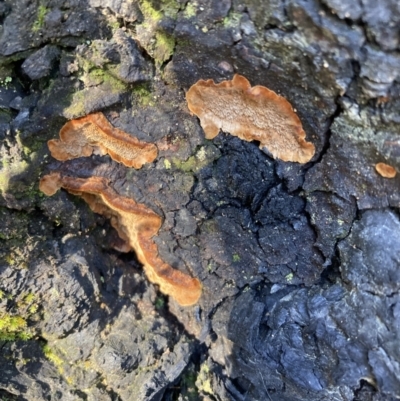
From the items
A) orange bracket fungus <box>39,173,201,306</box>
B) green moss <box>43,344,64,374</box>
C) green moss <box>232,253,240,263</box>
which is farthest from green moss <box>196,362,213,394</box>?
green moss <box>43,344,64,374</box>

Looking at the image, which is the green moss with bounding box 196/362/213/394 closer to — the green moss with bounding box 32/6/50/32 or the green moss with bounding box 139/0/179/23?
the green moss with bounding box 139/0/179/23

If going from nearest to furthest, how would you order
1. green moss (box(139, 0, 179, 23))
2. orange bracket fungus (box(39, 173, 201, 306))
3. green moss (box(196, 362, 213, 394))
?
green moss (box(139, 0, 179, 23)), orange bracket fungus (box(39, 173, 201, 306)), green moss (box(196, 362, 213, 394))

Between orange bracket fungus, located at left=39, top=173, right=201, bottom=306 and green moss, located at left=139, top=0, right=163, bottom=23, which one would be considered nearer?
green moss, located at left=139, top=0, right=163, bottom=23

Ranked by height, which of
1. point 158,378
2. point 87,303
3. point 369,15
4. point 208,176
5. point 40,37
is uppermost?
Result: point 369,15

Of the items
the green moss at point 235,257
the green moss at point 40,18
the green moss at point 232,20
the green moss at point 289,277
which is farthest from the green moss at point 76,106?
the green moss at point 289,277

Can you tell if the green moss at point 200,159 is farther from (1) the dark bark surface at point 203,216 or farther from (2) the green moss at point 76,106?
(2) the green moss at point 76,106

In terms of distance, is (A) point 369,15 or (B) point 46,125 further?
(B) point 46,125

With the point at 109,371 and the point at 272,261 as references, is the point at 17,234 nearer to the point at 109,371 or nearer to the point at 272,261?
the point at 109,371

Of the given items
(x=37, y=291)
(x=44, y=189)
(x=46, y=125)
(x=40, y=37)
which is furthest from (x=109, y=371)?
(x=40, y=37)
